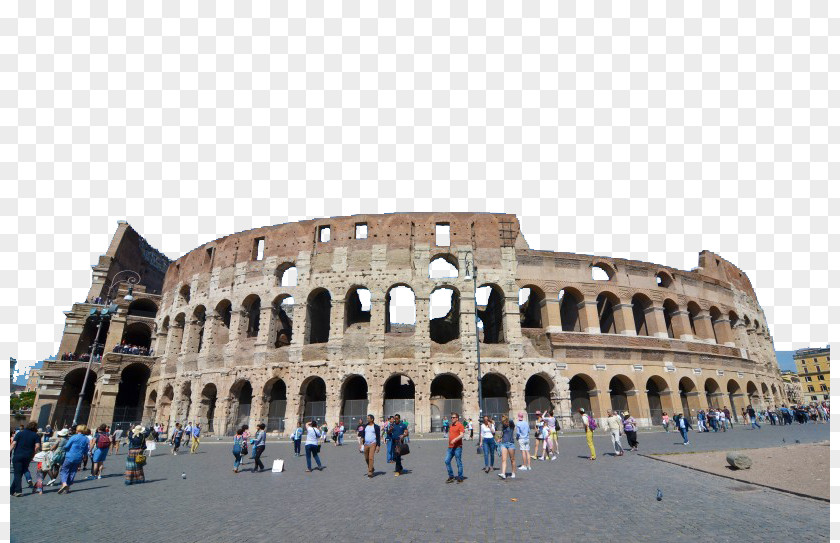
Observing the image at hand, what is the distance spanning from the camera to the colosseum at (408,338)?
25.0 meters

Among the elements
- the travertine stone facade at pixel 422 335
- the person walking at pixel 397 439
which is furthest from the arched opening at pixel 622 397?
the person walking at pixel 397 439

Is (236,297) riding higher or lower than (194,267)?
lower

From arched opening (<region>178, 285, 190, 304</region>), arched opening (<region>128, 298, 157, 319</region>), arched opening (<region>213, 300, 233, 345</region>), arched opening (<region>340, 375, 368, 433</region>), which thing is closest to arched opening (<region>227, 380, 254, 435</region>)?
arched opening (<region>213, 300, 233, 345</region>)

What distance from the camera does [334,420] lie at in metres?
24.2

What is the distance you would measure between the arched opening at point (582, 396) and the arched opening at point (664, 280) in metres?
11.0

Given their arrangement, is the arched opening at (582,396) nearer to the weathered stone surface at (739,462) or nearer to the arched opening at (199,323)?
the weathered stone surface at (739,462)

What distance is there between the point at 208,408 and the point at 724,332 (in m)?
40.6

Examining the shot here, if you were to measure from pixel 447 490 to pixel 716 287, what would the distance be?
3582cm

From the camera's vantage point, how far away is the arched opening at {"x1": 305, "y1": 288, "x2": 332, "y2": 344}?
90.0 ft

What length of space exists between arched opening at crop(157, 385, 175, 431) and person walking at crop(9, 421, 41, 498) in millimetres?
22394

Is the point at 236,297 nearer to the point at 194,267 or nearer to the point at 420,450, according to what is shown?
the point at 194,267

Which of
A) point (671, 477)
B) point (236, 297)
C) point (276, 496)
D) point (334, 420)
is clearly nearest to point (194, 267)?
point (236, 297)

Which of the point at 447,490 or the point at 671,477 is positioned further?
the point at 671,477

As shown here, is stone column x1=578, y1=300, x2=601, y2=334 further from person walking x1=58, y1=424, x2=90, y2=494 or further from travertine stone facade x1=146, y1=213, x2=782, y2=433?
person walking x1=58, y1=424, x2=90, y2=494
